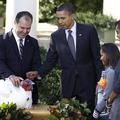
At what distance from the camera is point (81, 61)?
18.6 feet

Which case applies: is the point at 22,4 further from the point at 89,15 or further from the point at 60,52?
the point at 89,15

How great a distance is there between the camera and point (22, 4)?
10125 millimetres

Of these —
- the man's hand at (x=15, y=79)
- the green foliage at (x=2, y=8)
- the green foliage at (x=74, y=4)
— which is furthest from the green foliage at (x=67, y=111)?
the green foliage at (x=74, y=4)

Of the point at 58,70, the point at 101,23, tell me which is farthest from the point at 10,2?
the point at 101,23

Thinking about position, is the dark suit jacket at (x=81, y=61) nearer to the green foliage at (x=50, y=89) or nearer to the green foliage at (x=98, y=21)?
the green foliage at (x=50, y=89)

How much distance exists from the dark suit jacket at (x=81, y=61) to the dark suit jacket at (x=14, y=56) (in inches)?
10.8

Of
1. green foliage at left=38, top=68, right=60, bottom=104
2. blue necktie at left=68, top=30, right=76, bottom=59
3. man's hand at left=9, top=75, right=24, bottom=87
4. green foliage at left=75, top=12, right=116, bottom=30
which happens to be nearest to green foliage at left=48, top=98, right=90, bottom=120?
man's hand at left=9, top=75, right=24, bottom=87

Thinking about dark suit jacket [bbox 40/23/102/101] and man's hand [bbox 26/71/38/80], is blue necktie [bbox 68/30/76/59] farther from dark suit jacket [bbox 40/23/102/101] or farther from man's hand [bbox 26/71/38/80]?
man's hand [bbox 26/71/38/80]

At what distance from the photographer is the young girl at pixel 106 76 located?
5.30 metres

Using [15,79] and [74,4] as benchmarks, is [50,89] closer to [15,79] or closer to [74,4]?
[15,79]

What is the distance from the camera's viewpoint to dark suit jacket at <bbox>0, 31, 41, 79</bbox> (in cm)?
546

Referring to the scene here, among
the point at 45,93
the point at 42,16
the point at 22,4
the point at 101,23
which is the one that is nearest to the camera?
the point at 45,93

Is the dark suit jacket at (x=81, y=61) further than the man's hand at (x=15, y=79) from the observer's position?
Yes

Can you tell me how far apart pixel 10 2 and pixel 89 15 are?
869cm
